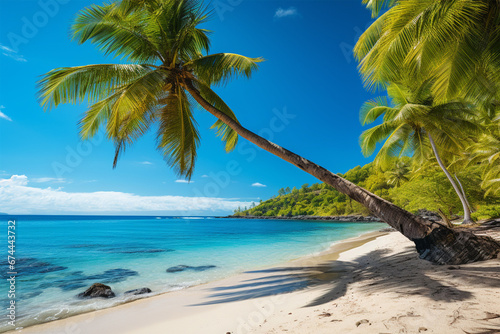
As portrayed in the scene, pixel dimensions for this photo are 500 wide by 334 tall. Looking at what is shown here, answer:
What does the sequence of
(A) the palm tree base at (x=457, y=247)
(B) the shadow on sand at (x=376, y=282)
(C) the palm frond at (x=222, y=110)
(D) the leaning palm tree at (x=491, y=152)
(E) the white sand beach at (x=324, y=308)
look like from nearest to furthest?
(E) the white sand beach at (x=324, y=308), (B) the shadow on sand at (x=376, y=282), (A) the palm tree base at (x=457, y=247), (C) the palm frond at (x=222, y=110), (D) the leaning palm tree at (x=491, y=152)

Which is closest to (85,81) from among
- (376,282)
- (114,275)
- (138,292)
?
(138,292)

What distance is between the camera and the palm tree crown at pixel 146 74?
5896mm

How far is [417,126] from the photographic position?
1312 centimetres

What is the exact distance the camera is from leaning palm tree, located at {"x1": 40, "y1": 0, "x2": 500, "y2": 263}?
195 inches

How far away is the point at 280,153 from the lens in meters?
6.01

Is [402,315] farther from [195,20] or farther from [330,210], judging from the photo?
[330,210]

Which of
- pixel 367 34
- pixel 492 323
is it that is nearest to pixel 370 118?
pixel 367 34

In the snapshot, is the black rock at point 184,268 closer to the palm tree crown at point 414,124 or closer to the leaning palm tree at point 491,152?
the palm tree crown at point 414,124

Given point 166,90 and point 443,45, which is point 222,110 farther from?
point 443,45

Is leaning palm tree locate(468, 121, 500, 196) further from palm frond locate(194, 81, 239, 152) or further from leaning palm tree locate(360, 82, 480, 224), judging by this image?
palm frond locate(194, 81, 239, 152)

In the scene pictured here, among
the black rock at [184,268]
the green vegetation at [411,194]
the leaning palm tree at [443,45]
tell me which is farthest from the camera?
the green vegetation at [411,194]

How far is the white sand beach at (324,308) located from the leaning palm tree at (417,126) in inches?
331

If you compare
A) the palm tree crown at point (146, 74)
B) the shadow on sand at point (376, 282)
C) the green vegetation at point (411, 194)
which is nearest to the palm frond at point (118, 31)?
the palm tree crown at point (146, 74)

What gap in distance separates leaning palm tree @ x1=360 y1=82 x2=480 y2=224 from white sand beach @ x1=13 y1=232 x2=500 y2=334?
840cm
